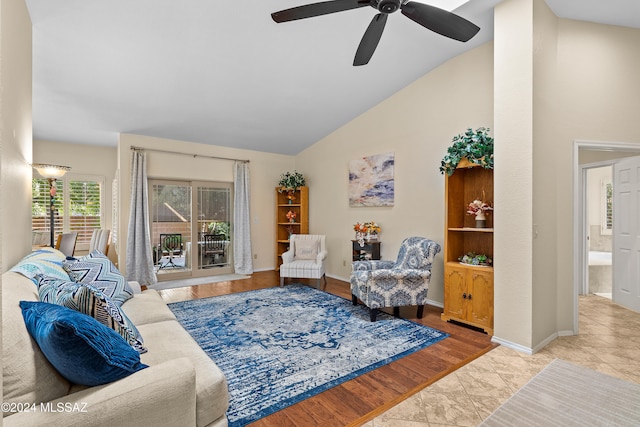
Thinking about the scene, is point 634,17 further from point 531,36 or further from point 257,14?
point 257,14

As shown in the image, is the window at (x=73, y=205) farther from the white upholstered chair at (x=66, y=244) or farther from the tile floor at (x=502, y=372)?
the tile floor at (x=502, y=372)

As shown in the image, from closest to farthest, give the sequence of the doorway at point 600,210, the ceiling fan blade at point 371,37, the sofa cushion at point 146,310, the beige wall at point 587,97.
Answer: the ceiling fan blade at point 371,37, the sofa cushion at point 146,310, the beige wall at point 587,97, the doorway at point 600,210

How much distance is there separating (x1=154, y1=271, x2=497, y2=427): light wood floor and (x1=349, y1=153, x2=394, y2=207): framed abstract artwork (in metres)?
2.05

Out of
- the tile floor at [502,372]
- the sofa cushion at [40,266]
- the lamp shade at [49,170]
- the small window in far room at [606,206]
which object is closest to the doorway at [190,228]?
the lamp shade at [49,170]

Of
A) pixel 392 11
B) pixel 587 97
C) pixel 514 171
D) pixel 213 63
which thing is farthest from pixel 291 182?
pixel 587 97

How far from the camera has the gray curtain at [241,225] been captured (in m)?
5.99

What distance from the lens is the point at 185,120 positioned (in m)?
4.71

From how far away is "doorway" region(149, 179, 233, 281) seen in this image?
540 cm

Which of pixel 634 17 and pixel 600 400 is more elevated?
pixel 634 17

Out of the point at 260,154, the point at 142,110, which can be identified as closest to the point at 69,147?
the point at 142,110

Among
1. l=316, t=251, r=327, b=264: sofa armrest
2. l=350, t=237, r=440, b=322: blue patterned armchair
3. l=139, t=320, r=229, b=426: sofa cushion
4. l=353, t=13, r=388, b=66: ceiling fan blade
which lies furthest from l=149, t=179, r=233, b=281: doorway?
l=353, t=13, r=388, b=66: ceiling fan blade

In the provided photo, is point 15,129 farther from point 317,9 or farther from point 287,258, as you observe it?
point 287,258

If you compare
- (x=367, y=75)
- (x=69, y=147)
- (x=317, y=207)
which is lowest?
(x=317, y=207)

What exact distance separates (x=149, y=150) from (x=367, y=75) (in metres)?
3.86
